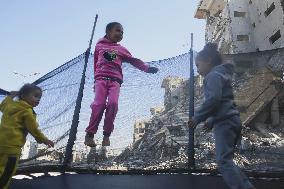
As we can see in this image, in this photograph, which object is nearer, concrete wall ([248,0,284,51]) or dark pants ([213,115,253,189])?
dark pants ([213,115,253,189])

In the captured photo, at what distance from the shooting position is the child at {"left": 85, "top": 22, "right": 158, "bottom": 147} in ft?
14.4

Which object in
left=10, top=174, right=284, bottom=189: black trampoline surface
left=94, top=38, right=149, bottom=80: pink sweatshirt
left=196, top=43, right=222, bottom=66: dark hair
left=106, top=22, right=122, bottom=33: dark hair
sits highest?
left=106, top=22, right=122, bottom=33: dark hair

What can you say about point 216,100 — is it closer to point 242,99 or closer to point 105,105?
point 105,105

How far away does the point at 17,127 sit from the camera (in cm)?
321

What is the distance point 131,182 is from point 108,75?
156 cm

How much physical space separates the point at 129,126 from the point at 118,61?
1.17 m

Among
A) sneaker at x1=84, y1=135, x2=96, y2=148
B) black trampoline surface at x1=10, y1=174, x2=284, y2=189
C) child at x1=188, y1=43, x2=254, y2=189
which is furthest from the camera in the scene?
sneaker at x1=84, y1=135, x2=96, y2=148

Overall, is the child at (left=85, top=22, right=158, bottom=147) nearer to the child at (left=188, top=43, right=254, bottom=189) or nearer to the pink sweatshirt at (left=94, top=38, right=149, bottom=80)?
the pink sweatshirt at (left=94, top=38, right=149, bottom=80)

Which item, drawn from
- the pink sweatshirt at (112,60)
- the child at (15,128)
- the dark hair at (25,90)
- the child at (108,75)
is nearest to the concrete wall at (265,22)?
the pink sweatshirt at (112,60)

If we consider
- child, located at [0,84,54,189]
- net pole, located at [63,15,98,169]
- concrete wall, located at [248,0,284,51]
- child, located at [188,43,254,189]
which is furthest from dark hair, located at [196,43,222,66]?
concrete wall, located at [248,0,284,51]

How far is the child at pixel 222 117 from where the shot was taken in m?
2.65

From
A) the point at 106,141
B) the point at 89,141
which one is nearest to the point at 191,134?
the point at 106,141

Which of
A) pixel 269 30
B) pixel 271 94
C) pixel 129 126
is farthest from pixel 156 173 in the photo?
pixel 269 30

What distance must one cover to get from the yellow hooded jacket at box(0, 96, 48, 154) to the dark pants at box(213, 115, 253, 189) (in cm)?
167
